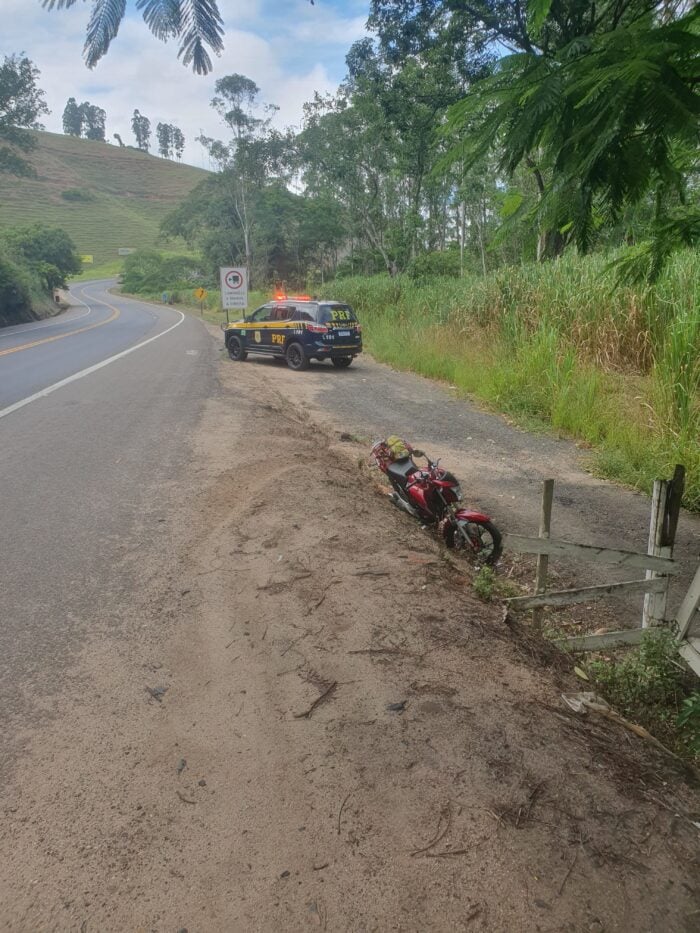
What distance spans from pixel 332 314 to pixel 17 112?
1127 inches

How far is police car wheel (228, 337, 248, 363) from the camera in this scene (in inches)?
667

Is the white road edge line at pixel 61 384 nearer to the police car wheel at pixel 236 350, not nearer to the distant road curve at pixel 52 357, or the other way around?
the distant road curve at pixel 52 357

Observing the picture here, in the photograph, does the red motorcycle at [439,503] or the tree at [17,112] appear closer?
the red motorcycle at [439,503]

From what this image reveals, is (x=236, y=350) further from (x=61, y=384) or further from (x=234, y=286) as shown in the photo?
(x=234, y=286)

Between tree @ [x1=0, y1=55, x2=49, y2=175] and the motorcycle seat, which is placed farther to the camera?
tree @ [x1=0, y1=55, x2=49, y2=175]

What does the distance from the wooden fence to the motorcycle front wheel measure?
3.75 ft

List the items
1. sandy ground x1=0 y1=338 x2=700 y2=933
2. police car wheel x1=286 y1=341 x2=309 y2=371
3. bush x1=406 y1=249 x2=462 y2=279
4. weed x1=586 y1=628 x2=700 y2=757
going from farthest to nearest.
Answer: bush x1=406 y1=249 x2=462 y2=279, police car wheel x1=286 y1=341 x2=309 y2=371, weed x1=586 y1=628 x2=700 y2=757, sandy ground x1=0 y1=338 x2=700 y2=933

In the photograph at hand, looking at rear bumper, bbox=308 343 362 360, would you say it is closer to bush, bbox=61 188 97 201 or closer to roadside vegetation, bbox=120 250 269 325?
roadside vegetation, bbox=120 250 269 325

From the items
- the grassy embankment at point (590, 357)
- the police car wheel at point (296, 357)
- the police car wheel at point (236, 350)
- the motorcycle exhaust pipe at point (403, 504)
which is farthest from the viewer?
the police car wheel at point (236, 350)

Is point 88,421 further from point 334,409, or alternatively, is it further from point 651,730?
point 651,730

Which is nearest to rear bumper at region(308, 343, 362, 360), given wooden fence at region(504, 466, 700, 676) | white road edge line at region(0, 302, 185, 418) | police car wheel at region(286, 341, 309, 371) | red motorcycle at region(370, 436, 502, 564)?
police car wheel at region(286, 341, 309, 371)

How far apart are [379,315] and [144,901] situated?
2105cm

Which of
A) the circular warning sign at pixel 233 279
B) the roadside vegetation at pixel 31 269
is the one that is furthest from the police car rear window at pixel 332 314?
the roadside vegetation at pixel 31 269

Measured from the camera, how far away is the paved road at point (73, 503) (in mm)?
3162
